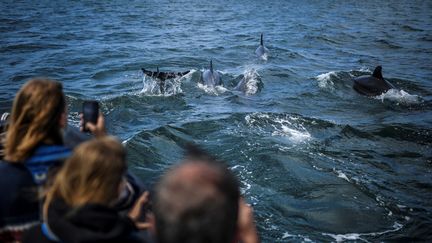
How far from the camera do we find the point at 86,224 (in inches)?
97.5

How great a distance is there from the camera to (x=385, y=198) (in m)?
7.17

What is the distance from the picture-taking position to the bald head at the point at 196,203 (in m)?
1.84

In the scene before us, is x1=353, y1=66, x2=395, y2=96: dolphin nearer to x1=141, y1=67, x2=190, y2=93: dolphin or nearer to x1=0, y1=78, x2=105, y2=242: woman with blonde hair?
x1=141, y1=67, x2=190, y2=93: dolphin

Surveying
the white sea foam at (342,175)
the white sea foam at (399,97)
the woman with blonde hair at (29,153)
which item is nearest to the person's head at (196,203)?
the woman with blonde hair at (29,153)

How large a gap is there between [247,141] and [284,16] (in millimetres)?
31332

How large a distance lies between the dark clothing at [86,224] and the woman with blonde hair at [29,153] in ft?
1.81

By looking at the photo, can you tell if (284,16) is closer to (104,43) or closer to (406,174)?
(104,43)

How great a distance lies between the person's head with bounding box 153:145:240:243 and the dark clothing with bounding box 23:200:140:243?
67 centimetres

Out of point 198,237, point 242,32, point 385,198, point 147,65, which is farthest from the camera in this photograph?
point 242,32

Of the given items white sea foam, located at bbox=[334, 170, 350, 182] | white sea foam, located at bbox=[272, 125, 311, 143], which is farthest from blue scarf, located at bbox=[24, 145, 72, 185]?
white sea foam, located at bbox=[272, 125, 311, 143]

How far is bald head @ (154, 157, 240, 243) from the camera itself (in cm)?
184

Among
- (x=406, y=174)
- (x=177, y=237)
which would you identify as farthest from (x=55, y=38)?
(x=177, y=237)

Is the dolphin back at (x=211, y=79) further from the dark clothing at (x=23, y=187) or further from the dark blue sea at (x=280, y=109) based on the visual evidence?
the dark clothing at (x=23, y=187)

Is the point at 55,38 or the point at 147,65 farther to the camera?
the point at 55,38
